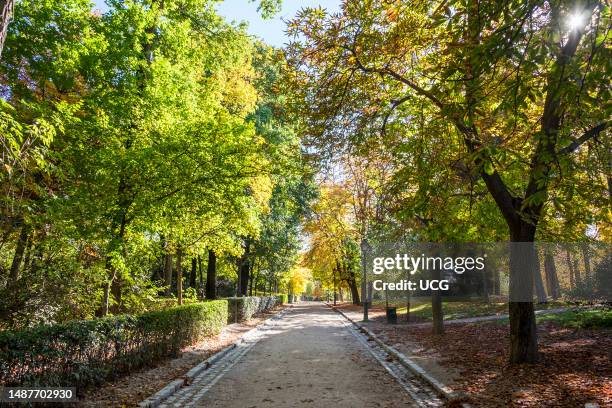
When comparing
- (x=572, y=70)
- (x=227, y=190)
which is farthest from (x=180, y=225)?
(x=572, y=70)

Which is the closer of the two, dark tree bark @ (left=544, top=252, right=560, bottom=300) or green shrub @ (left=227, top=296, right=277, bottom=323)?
green shrub @ (left=227, top=296, right=277, bottom=323)

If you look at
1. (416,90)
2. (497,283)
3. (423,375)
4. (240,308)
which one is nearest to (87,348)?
(423,375)

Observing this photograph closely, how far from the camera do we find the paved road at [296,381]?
700 cm

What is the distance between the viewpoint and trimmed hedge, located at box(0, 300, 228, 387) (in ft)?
18.3

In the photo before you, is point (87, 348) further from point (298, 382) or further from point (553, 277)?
point (553, 277)

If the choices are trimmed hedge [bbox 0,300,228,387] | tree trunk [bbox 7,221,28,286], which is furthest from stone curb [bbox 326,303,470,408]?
tree trunk [bbox 7,221,28,286]

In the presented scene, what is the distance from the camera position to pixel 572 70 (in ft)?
15.1

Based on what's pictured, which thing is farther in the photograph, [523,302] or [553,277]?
[553,277]

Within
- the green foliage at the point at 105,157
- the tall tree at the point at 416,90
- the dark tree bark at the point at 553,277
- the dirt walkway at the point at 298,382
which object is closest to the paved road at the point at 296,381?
the dirt walkway at the point at 298,382

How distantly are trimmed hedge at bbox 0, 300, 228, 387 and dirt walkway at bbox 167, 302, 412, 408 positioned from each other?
1.50m

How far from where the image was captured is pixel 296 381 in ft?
27.8

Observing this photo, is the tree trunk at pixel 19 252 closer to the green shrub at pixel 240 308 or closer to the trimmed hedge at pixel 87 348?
the trimmed hedge at pixel 87 348

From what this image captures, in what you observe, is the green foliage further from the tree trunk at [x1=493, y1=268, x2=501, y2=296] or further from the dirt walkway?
the tree trunk at [x1=493, y1=268, x2=501, y2=296]

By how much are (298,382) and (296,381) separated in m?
0.10
